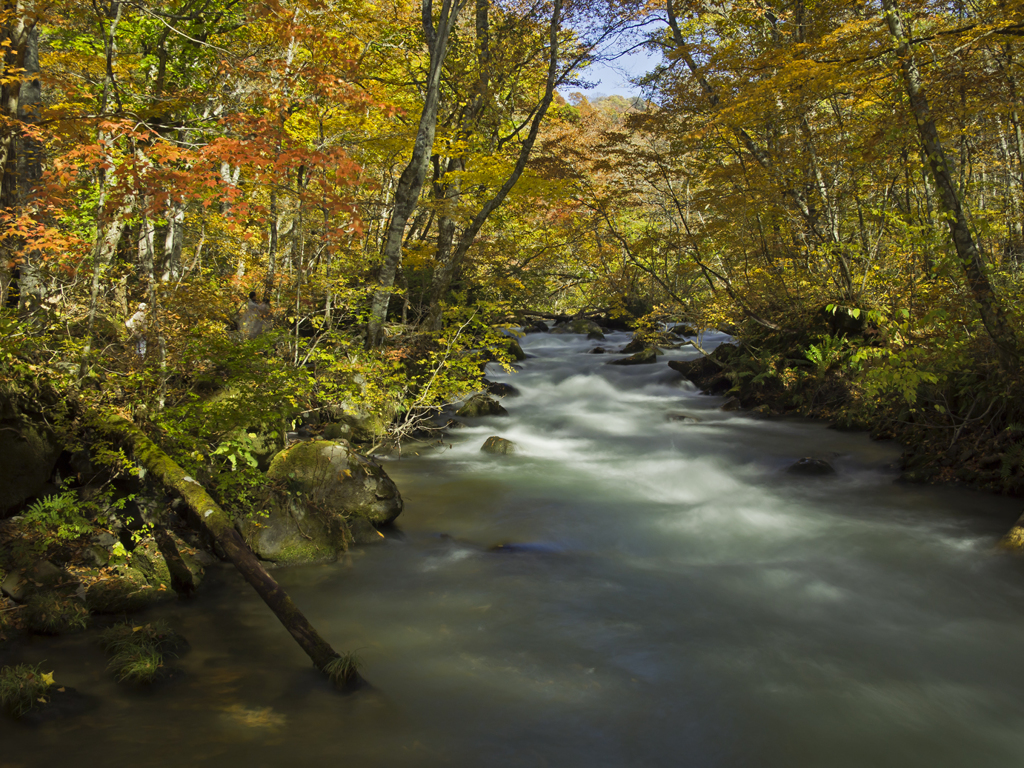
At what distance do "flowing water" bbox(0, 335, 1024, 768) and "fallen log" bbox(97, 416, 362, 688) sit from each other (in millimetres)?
164

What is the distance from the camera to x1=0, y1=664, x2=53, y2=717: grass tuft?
3.02 m

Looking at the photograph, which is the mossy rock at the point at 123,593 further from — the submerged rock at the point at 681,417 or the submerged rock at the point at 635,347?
the submerged rock at the point at 635,347

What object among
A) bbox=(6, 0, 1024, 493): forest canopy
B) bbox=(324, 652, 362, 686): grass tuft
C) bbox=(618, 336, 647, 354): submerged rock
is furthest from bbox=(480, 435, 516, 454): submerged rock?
bbox=(618, 336, 647, 354): submerged rock

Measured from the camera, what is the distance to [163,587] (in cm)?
458

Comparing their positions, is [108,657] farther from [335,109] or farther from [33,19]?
[335,109]

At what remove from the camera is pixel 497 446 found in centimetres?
998

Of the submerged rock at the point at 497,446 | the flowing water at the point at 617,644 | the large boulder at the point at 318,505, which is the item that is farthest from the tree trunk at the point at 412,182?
the large boulder at the point at 318,505

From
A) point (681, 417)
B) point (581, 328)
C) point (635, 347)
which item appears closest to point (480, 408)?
point (681, 417)

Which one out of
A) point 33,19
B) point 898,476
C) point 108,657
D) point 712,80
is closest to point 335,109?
point 33,19

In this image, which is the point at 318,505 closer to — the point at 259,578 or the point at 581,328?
the point at 259,578

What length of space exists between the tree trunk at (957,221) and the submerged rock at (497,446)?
6.68 metres

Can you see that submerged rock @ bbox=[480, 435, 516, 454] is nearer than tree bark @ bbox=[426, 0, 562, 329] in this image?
Yes

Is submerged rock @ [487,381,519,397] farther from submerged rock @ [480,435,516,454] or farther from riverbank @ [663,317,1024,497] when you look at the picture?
riverbank @ [663,317,1024,497]

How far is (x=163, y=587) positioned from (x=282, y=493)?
54.3 inches
